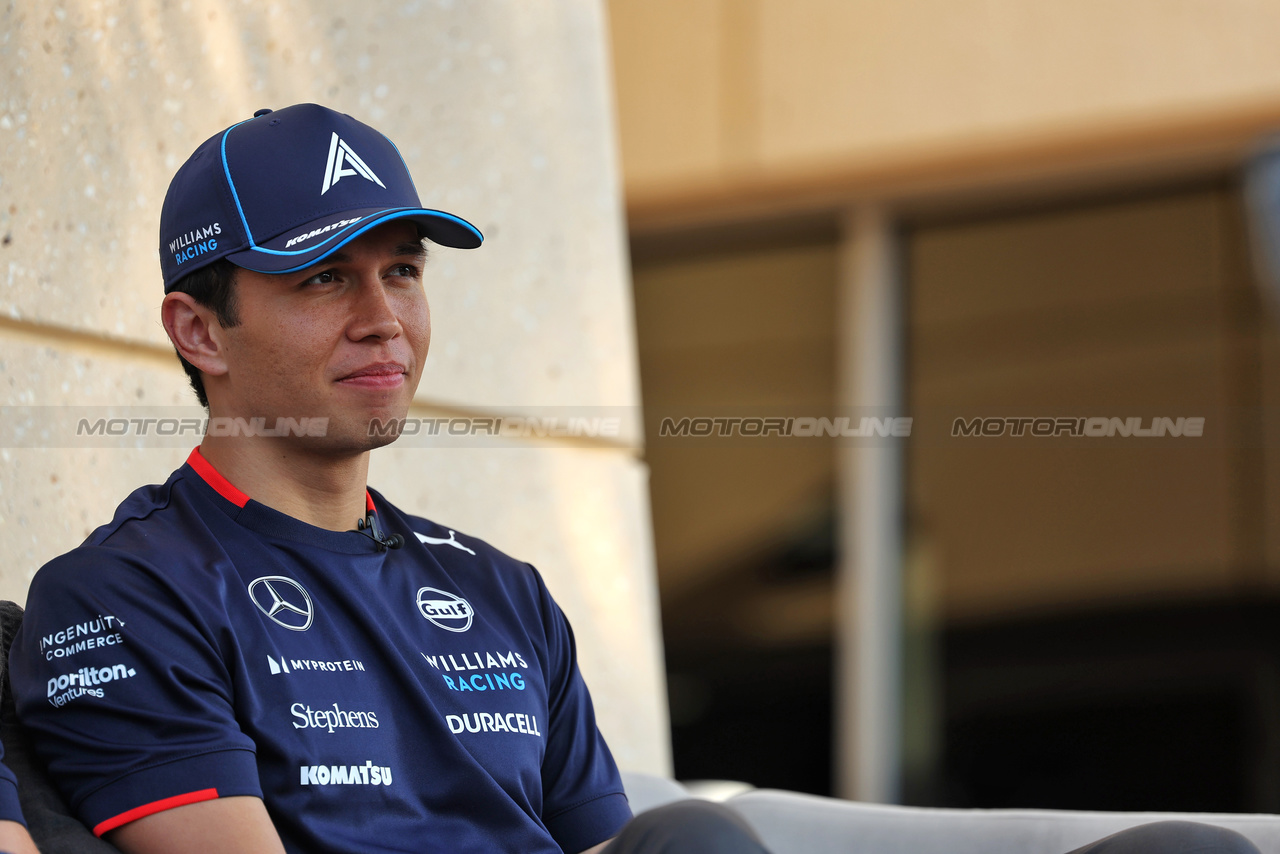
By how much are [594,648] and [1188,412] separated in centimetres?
262

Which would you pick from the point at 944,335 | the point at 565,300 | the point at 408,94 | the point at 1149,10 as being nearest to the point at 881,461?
the point at 944,335

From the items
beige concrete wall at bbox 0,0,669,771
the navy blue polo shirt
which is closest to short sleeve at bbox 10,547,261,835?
the navy blue polo shirt

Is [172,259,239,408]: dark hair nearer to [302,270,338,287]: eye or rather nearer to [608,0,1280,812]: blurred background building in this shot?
[302,270,338,287]: eye

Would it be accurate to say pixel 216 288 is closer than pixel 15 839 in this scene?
No

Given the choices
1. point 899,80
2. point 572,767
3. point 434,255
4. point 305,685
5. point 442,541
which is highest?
point 899,80

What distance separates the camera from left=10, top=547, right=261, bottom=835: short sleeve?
1065 millimetres

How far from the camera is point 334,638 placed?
1.30 metres

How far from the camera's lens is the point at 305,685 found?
1.24 m

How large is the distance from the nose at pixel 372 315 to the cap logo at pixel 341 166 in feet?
0.37

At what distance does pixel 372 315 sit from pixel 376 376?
0.07m

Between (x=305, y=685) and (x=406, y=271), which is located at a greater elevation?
(x=406, y=271)

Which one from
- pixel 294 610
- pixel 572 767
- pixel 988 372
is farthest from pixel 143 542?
pixel 988 372

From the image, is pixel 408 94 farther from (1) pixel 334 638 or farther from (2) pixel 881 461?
(2) pixel 881 461

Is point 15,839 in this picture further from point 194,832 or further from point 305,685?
point 305,685
